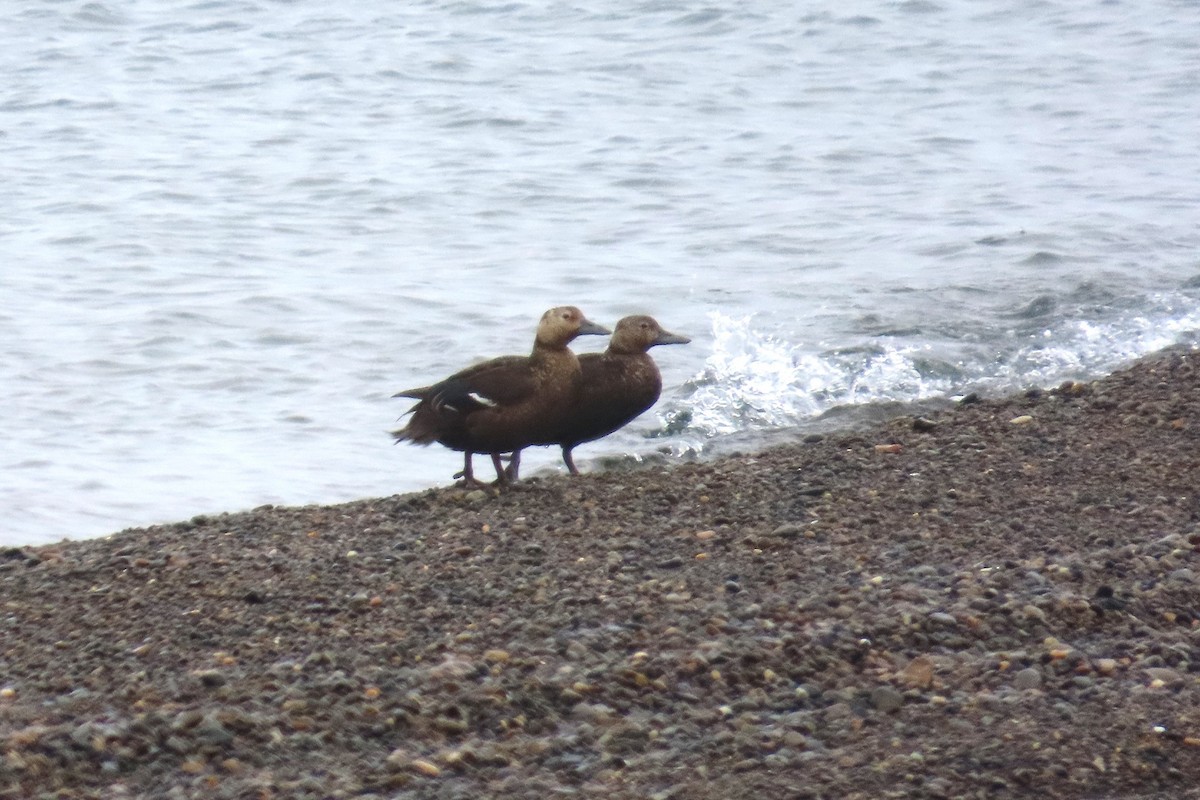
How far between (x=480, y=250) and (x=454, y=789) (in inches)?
373

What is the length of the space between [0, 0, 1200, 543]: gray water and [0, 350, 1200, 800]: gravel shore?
2.18 meters

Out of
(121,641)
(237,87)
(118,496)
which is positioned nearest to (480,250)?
(118,496)

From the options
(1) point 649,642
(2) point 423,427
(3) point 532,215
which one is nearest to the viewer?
(1) point 649,642

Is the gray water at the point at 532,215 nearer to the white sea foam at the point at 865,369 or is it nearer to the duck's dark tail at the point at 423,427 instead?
the white sea foam at the point at 865,369

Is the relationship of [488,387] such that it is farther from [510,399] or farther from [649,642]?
[649,642]

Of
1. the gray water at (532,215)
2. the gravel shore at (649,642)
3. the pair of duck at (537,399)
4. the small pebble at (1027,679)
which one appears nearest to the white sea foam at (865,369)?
the gray water at (532,215)

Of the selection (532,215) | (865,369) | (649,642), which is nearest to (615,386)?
(649,642)

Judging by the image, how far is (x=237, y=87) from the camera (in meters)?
18.6

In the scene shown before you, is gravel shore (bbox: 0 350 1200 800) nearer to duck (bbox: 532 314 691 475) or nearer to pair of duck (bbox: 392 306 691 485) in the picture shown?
pair of duck (bbox: 392 306 691 485)

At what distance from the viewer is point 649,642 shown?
4.89 meters

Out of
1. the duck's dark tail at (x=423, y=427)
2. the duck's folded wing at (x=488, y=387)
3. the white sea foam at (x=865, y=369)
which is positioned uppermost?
the duck's folded wing at (x=488, y=387)

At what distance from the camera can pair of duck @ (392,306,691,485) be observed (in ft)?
23.2

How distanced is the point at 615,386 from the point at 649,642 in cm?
259

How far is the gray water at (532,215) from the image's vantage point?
31.8ft
